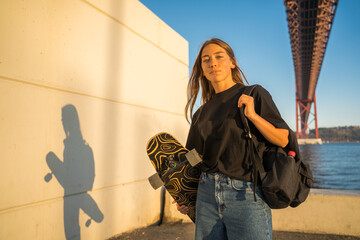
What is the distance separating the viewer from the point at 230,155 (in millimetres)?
986

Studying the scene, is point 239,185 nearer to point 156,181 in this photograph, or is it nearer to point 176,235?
point 156,181

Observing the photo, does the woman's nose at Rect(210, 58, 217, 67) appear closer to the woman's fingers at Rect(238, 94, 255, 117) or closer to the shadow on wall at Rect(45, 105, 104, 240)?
the woman's fingers at Rect(238, 94, 255, 117)

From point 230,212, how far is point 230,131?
321 millimetres

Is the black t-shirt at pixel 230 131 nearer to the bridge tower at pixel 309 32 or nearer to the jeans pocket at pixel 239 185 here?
the jeans pocket at pixel 239 185

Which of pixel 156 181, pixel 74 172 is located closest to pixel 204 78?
pixel 156 181

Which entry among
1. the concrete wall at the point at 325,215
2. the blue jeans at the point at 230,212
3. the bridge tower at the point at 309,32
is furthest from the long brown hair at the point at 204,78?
the bridge tower at the point at 309,32

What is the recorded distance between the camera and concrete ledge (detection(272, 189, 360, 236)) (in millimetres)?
2328

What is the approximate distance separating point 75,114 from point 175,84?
1.72 metres

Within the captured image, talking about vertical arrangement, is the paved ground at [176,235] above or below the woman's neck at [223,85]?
below

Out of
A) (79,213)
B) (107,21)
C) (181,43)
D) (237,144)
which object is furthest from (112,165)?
(181,43)

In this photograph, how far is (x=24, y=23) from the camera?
159 cm

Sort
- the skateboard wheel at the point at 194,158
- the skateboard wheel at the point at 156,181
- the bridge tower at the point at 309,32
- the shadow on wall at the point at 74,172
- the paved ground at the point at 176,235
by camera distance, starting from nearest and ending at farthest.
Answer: the skateboard wheel at the point at 194,158
the skateboard wheel at the point at 156,181
the shadow on wall at the point at 74,172
the paved ground at the point at 176,235
the bridge tower at the point at 309,32

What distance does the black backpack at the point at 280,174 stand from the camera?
0.86 metres

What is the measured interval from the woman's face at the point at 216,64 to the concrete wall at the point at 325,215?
1.92 m
